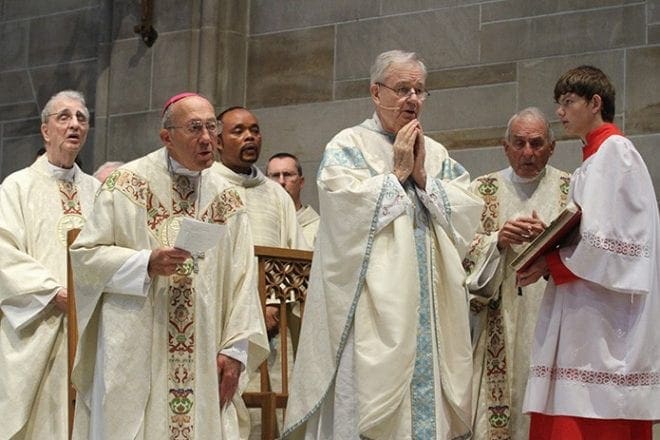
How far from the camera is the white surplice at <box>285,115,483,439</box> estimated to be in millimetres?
5824

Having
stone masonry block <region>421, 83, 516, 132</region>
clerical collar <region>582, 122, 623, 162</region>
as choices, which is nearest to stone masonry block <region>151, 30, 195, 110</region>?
stone masonry block <region>421, 83, 516, 132</region>

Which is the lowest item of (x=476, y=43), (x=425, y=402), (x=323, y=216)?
(x=425, y=402)

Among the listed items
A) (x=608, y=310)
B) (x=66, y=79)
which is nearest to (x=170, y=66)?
(x=66, y=79)

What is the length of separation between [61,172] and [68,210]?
225mm

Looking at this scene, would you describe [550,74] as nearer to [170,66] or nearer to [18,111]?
[170,66]

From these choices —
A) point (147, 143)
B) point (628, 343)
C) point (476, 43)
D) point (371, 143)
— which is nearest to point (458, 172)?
point (371, 143)

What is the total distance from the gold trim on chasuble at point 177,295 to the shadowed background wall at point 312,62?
9.42ft

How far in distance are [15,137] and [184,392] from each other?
5457 millimetres

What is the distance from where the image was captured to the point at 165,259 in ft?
18.9

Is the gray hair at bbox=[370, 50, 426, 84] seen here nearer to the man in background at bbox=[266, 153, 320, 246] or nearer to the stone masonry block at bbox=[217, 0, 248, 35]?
the man in background at bbox=[266, 153, 320, 246]

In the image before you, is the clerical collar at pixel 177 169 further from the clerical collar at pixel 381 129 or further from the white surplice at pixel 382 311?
the clerical collar at pixel 381 129

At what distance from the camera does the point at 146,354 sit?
5.91m

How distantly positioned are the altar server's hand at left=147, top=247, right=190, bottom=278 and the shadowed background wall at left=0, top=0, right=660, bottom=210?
3.20 meters

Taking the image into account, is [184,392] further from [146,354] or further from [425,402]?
[425,402]
